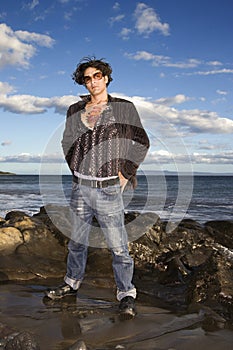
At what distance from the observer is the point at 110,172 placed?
4254 mm

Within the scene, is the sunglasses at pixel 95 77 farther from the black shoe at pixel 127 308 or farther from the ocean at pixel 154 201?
the black shoe at pixel 127 308

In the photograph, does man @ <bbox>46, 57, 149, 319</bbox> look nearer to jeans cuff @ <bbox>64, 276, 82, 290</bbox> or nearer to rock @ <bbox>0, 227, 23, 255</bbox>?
jeans cuff @ <bbox>64, 276, 82, 290</bbox>

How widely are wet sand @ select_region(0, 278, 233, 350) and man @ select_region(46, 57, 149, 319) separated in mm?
268

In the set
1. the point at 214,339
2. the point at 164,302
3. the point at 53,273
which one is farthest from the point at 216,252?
the point at 53,273

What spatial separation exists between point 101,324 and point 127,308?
0.46 m

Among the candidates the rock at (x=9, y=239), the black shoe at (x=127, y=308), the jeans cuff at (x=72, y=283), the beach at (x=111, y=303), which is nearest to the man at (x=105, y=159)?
the black shoe at (x=127, y=308)

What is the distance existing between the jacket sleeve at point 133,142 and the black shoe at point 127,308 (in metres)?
1.43

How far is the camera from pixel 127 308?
4102 mm

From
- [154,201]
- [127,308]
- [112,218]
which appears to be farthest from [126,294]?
[154,201]

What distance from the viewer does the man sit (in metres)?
4.27

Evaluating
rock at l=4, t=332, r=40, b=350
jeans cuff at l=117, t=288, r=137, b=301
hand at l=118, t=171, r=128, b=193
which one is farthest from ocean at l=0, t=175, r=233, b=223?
rock at l=4, t=332, r=40, b=350

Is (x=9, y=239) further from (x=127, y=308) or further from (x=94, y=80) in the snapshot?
(x=94, y=80)

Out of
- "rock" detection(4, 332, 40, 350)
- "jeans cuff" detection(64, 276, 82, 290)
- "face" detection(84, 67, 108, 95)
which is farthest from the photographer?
"jeans cuff" detection(64, 276, 82, 290)

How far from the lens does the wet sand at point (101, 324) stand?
3260mm
